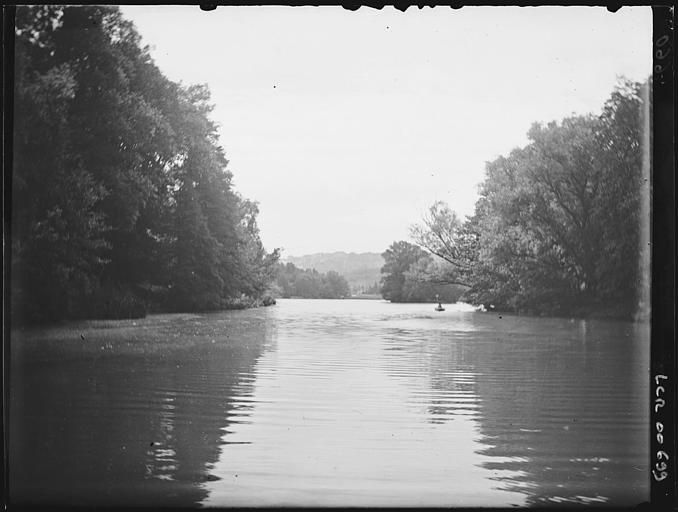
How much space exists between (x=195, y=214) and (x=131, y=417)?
128cm

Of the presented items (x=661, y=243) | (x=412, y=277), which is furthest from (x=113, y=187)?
(x=661, y=243)

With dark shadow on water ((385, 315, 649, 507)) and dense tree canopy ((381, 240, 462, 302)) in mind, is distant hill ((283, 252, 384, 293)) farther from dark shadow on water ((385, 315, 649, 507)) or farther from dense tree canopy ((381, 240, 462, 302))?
dark shadow on water ((385, 315, 649, 507))

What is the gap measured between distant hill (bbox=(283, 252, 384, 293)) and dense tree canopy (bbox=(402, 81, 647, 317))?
0.31 metres

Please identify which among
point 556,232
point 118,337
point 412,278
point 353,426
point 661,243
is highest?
point 556,232

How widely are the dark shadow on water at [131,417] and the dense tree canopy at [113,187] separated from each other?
0.29m

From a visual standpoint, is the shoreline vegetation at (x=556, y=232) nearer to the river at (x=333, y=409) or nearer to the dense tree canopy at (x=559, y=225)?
the dense tree canopy at (x=559, y=225)

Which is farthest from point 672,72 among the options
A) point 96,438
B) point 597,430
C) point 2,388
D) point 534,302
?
point 2,388

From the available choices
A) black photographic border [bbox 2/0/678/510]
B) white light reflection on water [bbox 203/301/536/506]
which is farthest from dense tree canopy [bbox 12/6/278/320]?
Result: white light reflection on water [bbox 203/301/536/506]

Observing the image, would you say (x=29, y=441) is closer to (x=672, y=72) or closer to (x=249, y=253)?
(x=249, y=253)

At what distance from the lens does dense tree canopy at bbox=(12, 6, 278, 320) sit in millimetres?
3244

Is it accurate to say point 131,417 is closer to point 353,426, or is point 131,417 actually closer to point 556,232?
point 353,426

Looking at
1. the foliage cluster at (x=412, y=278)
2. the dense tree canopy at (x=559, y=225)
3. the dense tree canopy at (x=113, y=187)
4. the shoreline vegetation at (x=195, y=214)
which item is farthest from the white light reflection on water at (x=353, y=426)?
the dense tree canopy at (x=113, y=187)

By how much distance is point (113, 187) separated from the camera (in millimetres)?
3660

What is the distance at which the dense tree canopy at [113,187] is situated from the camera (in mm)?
3244
